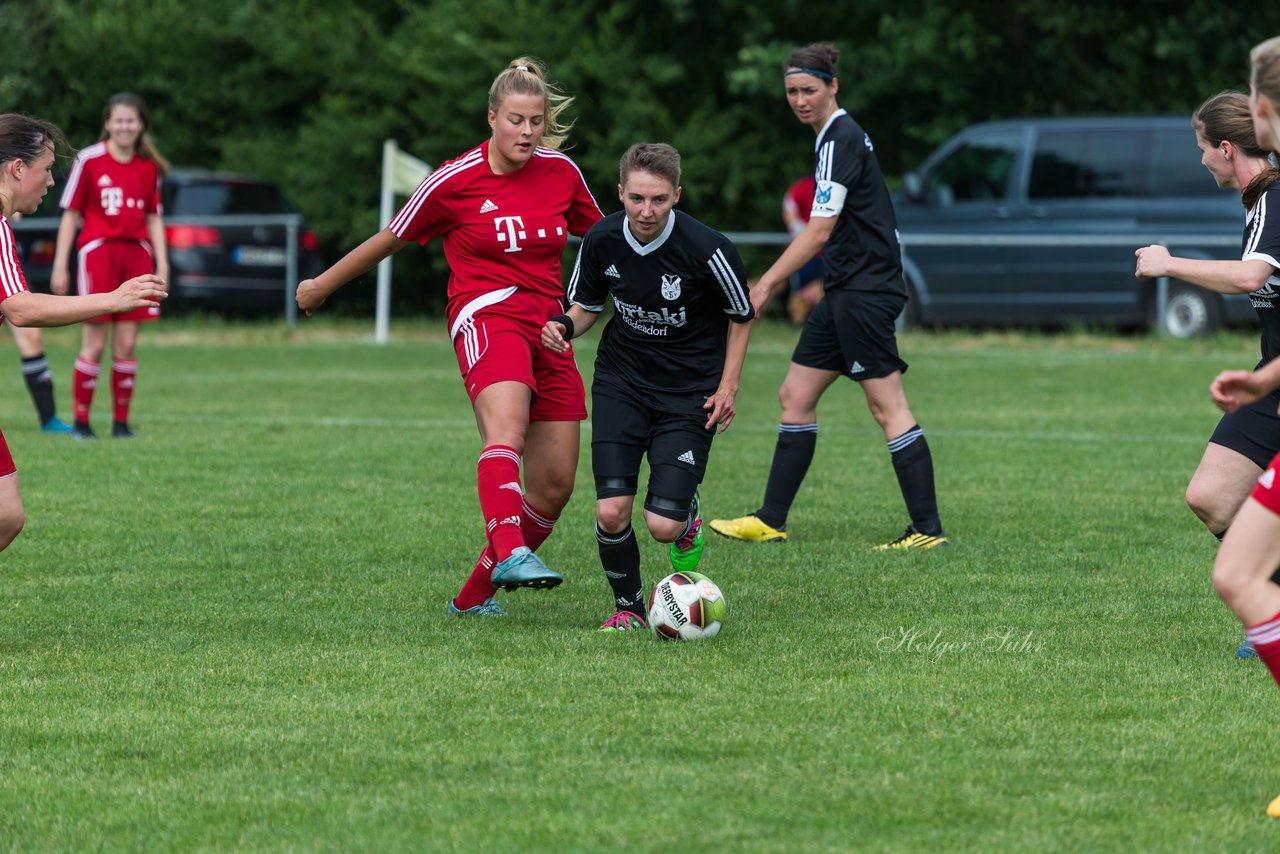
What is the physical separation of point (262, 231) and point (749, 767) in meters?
18.0

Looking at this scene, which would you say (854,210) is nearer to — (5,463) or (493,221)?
(493,221)

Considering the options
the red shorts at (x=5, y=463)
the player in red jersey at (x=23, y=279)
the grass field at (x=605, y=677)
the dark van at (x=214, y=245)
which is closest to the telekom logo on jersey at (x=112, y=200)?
the grass field at (x=605, y=677)

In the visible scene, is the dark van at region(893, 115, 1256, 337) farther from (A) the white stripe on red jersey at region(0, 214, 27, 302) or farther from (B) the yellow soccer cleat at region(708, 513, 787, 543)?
(A) the white stripe on red jersey at region(0, 214, 27, 302)

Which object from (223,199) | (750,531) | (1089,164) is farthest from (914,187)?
(750,531)

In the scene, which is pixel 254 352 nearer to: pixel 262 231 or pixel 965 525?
pixel 262 231

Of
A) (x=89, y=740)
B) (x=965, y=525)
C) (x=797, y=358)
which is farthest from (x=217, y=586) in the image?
(x=965, y=525)

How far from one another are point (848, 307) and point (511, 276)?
85.3 inches

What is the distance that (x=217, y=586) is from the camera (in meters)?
7.16

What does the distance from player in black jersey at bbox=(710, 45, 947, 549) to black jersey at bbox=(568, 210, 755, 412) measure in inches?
64.5

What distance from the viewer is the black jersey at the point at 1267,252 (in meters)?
5.13

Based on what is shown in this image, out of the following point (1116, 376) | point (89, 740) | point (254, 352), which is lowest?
point (254, 352)

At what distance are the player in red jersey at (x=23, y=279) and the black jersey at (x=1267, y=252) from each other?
3060 mm

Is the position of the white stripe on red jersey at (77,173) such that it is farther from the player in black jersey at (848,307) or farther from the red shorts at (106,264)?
the player in black jersey at (848,307)

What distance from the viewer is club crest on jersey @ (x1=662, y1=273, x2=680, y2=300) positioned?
635cm
